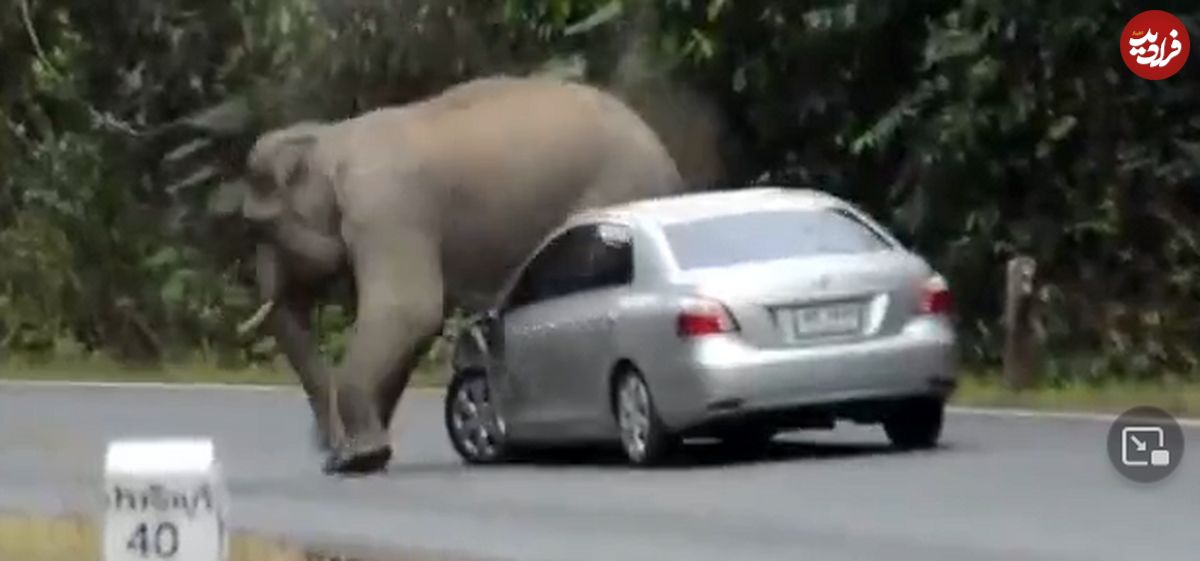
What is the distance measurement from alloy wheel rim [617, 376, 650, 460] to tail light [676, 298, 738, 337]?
582mm

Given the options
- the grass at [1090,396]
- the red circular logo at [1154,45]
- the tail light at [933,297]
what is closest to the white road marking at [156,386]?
the grass at [1090,396]

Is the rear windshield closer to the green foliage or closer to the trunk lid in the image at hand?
the trunk lid

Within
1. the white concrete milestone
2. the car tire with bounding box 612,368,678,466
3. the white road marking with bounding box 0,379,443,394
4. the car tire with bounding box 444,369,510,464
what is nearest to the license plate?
the car tire with bounding box 612,368,678,466

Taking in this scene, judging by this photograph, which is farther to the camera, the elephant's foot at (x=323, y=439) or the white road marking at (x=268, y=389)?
the elephant's foot at (x=323, y=439)

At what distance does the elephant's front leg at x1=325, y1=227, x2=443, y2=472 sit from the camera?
73.9ft

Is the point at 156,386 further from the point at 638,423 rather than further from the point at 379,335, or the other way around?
the point at 638,423

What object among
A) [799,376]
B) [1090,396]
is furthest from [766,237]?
[1090,396]

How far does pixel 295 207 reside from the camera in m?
23.4

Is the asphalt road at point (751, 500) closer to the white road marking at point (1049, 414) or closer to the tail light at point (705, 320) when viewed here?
the white road marking at point (1049, 414)

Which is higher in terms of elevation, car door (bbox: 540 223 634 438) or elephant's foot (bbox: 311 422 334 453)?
car door (bbox: 540 223 634 438)

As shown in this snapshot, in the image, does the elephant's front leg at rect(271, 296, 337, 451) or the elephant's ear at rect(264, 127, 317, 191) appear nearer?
the elephant's ear at rect(264, 127, 317, 191)

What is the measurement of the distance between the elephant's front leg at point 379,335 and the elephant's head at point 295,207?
21.0 inches

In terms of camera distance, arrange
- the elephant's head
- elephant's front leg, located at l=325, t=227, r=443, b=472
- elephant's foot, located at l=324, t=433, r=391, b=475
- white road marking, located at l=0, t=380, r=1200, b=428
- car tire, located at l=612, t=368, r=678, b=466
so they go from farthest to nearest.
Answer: the elephant's head → white road marking, located at l=0, t=380, r=1200, b=428 → elephant's front leg, located at l=325, t=227, r=443, b=472 → elephant's foot, located at l=324, t=433, r=391, b=475 → car tire, located at l=612, t=368, r=678, b=466

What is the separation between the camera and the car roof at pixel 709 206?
70.0 feet
